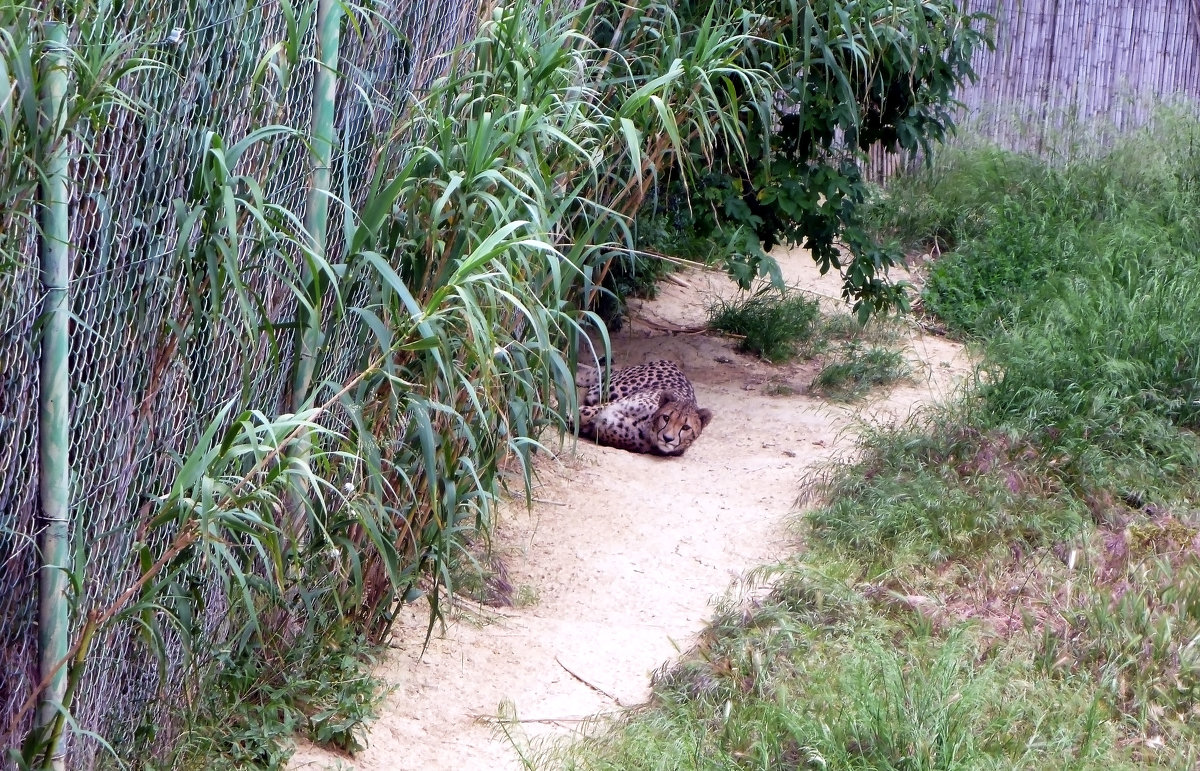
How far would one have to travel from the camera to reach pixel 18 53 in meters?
1.72

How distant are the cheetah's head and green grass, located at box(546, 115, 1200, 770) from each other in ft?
2.88

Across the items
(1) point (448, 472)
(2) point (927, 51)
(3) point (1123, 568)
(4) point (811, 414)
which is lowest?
(4) point (811, 414)

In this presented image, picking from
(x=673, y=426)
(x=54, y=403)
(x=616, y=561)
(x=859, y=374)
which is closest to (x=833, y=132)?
(x=859, y=374)

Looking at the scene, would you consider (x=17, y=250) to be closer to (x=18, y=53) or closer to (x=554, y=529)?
(x=18, y=53)

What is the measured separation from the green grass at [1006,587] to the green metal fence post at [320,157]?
46.9 inches

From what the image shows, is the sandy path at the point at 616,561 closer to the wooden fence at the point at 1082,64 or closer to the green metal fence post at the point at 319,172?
the green metal fence post at the point at 319,172

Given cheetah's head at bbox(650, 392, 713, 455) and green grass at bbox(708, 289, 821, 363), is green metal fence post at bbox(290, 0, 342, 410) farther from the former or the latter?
green grass at bbox(708, 289, 821, 363)

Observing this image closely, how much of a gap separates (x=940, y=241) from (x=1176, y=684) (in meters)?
5.87

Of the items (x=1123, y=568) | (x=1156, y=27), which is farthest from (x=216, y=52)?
(x=1156, y=27)

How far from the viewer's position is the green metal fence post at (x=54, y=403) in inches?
73.4

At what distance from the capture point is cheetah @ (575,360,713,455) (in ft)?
18.2

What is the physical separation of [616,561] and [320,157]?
7.01 feet

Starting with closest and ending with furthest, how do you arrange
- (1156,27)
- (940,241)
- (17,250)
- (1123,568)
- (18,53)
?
(18,53) → (17,250) → (1123,568) → (940,241) → (1156,27)

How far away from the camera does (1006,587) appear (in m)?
3.76
